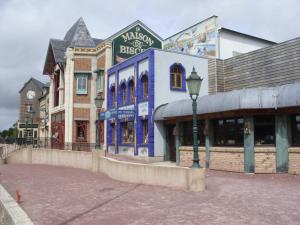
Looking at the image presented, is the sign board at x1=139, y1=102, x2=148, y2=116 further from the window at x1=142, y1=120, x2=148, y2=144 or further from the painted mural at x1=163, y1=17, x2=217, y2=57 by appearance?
the painted mural at x1=163, y1=17, x2=217, y2=57

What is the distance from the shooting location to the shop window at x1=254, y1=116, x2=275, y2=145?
16.6 metres

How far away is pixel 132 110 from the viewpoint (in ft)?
83.5

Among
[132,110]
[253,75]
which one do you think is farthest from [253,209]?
[132,110]

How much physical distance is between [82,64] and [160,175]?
21.5 meters

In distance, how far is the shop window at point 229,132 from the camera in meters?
17.5

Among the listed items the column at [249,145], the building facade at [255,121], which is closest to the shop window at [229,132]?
the building facade at [255,121]

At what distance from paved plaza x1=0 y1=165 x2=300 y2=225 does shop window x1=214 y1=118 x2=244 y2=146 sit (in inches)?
94.2

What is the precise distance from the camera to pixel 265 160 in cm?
1628

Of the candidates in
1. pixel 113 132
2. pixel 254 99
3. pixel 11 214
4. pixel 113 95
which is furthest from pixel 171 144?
pixel 11 214

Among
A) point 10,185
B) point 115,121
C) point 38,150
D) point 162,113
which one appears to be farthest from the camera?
point 38,150

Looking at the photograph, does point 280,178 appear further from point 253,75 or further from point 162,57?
point 162,57

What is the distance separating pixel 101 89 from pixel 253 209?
23590 mm

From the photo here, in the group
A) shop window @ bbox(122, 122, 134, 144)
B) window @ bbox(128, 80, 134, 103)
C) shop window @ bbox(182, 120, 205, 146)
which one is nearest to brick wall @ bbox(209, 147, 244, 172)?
Result: shop window @ bbox(182, 120, 205, 146)

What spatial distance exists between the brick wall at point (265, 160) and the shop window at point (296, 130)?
91cm
